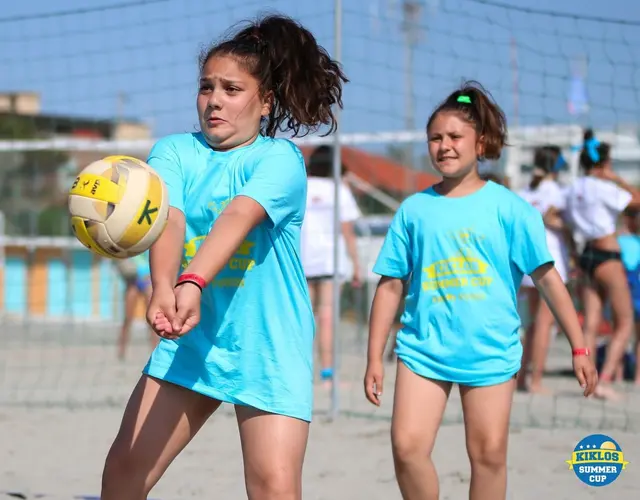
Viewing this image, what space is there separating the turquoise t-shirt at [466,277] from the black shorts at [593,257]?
3.73 m

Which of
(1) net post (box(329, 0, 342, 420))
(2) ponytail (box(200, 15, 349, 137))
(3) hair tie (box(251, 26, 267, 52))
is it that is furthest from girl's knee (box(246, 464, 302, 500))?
(1) net post (box(329, 0, 342, 420))

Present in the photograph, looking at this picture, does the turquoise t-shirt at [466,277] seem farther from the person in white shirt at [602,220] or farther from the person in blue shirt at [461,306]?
the person in white shirt at [602,220]

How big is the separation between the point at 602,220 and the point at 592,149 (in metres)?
0.50

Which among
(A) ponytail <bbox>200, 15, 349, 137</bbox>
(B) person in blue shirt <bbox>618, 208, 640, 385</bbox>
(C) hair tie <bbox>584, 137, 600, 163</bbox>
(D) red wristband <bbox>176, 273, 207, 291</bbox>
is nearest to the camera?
(D) red wristband <bbox>176, 273, 207, 291</bbox>

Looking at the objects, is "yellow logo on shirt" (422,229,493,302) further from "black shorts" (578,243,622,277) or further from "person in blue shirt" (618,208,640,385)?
"person in blue shirt" (618,208,640,385)

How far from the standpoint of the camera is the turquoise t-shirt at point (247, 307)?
111 inches

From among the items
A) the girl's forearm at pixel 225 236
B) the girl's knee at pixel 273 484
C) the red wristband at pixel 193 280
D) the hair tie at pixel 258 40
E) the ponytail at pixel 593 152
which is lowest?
the girl's knee at pixel 273 484

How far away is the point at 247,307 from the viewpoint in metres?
2.86

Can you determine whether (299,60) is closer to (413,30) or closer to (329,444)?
(329,444)

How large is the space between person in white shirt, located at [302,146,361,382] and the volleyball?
15.5 feet

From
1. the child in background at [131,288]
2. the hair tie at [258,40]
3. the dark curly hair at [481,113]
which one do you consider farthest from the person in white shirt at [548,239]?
the hair tie at [258,40]

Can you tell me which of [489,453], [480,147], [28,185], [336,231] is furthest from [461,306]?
[28,185]

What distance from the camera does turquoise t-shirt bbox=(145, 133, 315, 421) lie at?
2.83 m

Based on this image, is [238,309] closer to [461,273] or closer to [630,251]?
[461,273]
